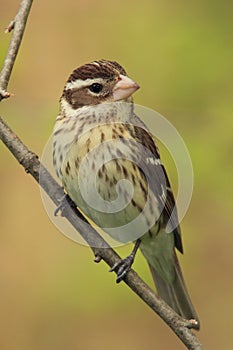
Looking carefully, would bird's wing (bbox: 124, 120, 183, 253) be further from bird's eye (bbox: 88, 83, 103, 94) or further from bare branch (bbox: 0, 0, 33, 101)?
bare branch (bbox: 0, 0, 33, 101)

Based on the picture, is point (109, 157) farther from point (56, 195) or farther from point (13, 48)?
point (13, 48)

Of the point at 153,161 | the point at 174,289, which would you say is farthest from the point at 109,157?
the point at 174,289

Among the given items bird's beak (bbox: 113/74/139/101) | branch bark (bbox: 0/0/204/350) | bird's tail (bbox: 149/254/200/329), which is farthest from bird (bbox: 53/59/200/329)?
bird's tail (bbox: 149/254/200/329)

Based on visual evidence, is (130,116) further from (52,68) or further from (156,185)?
(52,68)

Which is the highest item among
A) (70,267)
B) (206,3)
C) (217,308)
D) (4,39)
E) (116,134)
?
(4,39)

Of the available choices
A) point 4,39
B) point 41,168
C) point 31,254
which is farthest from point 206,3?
point 31,254

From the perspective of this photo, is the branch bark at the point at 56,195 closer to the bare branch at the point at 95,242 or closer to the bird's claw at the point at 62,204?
the bare branch at the point at 95,242

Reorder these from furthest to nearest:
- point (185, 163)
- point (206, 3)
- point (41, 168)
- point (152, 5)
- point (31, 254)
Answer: point (31, 254), point (152, 5), point (206, 3), point (185, 163), point (41, 168)
